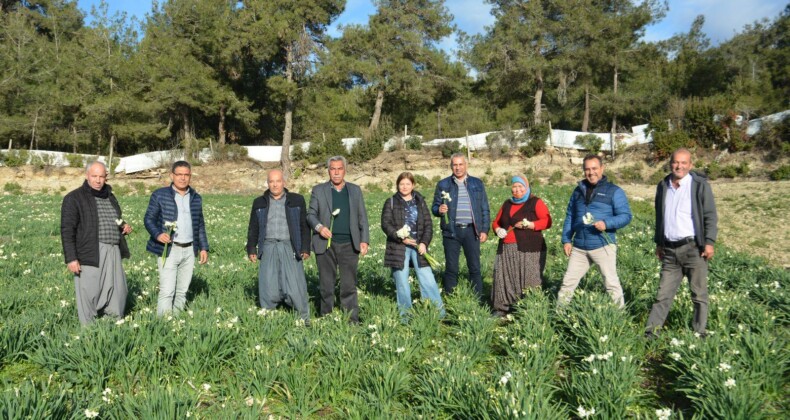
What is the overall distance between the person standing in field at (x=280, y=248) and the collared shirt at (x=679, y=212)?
12.8 feet

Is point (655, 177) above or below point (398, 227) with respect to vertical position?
above

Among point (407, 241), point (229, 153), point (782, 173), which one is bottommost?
point (407, 241)

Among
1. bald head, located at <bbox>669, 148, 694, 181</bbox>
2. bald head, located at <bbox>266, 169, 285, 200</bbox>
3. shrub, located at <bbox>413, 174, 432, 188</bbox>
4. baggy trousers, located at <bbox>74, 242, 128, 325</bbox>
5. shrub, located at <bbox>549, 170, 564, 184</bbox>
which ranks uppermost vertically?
shrub, located at <bbox>549, 170, 564, 184</bbox>

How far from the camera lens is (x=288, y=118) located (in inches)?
1286

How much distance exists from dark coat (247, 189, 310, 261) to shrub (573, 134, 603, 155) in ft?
96.2

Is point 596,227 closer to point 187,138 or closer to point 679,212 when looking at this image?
point 679,212

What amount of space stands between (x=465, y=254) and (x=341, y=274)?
5.18ft

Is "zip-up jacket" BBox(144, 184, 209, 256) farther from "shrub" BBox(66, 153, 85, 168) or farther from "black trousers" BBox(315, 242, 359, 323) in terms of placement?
"shrub" BBox(66, 153, 85, 168)

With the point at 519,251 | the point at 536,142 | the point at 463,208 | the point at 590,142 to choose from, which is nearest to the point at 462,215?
the point at 463,208

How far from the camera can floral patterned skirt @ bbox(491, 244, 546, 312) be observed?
5.70 metres

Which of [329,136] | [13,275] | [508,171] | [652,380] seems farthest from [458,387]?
[329,136]

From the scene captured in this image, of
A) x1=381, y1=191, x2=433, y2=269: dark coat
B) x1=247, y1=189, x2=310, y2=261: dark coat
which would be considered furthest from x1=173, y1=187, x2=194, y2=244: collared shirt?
x1=381, y1=191, x2=433, y2=269: dark coat

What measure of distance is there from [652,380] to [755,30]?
46.6m

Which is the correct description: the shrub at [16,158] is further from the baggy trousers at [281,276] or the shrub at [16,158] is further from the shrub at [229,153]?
the baggy trousers at [281,276]
